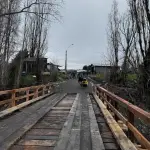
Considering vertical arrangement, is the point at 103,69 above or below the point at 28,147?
above

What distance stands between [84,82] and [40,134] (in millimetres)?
33400

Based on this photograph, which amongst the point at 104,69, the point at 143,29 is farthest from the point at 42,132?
the point at 104,69

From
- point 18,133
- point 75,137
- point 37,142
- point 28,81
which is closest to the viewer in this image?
point 37,142

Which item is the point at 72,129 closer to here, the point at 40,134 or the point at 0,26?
the point at 40,134

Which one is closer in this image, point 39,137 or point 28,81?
point 39,137

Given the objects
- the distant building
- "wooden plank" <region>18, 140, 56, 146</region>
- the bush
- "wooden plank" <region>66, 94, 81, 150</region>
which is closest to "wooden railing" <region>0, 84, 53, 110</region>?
"wooden plank" <region>66, 94, 81, 150</region>

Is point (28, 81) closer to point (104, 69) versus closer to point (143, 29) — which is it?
point (143, 29)

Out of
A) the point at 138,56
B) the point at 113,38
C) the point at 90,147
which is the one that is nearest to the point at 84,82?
the point at 113,38

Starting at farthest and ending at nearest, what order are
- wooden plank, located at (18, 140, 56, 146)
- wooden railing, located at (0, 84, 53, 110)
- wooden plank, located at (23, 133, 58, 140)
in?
wooden railing, located at (0, 84, 53, 110)
wooden plank, located at (23, 133, 58, 140)
wooden plank, located at (18, 140, 56, 146)

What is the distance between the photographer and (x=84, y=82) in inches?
1635

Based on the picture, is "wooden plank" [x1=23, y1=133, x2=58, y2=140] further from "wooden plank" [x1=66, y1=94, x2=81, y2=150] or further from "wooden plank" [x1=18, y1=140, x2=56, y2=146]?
"wooden plank" [x1=66, y1=94, x2=81, y2=150]

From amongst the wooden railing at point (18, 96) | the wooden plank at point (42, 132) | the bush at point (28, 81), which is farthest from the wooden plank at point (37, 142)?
the bush at point (28, 81)

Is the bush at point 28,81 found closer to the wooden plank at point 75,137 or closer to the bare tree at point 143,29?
the bare tree at point 143,29

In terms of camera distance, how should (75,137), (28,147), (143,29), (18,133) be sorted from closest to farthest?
(28,147) < (75,137) < (18,133) < (143,29)
